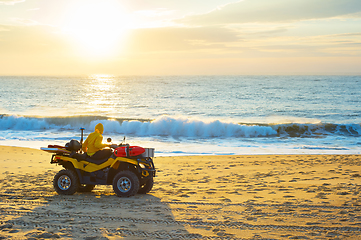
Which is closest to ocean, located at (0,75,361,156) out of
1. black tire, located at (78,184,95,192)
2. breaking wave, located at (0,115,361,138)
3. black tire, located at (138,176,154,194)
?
breaking wave, located at (0,115,361,138)

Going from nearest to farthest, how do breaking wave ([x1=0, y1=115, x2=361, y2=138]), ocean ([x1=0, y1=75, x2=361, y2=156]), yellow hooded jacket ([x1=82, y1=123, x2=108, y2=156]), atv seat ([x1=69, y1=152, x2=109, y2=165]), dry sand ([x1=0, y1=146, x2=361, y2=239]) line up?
1. dry sand ([x1=0, y1=146, x2=361, y2=239])
2. yellow hooded jacket ([x1=82, y1=123, x2=108, y2=156])
3. atv seat ([x1=69, y1=152, x2=109, y2=165])
4. ocean ([x1=0, y1=75, x2=361, y2=156])
5. breaking wave ([x1=0, y1=115, x2=361, y2=138])

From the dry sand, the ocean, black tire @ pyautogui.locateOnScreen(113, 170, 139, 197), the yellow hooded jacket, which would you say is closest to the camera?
the dry sand

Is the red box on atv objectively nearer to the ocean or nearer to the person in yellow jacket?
the person in yellow jacket

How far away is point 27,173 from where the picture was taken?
8.94m

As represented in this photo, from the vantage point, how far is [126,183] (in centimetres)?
654

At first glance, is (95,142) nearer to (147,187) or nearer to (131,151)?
(131,151)

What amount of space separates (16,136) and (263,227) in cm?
1790

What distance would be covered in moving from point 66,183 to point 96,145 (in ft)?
3.58

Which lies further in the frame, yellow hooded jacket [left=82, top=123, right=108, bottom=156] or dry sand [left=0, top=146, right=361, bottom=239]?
yellow hooded jacket [left=82, top=123, right=108, bottom=156]

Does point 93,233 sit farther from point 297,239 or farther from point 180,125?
point 180,125

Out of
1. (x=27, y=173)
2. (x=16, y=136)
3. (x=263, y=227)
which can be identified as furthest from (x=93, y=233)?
(x=16, y=136)

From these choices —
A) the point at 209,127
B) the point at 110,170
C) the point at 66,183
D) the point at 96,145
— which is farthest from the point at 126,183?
the point at 209,127

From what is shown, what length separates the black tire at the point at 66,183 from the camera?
263 inches

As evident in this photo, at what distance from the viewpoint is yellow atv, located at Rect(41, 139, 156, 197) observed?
650cm
